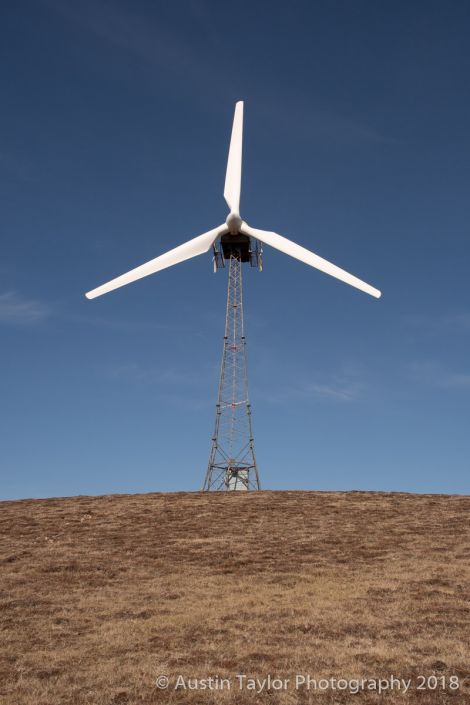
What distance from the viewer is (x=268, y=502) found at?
110ft

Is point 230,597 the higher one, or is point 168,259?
point 168,259

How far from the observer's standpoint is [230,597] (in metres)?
18.5

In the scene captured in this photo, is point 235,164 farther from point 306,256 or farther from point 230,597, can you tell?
point 230,597

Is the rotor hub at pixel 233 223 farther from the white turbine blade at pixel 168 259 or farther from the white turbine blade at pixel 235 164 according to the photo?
the white turbine blade at pixel 235 164

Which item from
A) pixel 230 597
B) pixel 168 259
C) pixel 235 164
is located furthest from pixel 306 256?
pixel 230 597

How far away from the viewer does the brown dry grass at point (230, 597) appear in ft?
41.0

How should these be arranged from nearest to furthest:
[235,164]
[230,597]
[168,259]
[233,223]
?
[230,597] → [168,259] → [233,223] → [235,164]

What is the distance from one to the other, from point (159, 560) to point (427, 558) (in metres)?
10.3

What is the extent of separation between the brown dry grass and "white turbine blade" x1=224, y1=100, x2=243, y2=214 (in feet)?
69.2

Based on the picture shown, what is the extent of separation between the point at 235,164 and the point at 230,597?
32.3 meters

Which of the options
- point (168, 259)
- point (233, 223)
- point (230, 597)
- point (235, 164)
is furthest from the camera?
point (235, 164)

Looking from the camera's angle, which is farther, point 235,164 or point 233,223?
point 235,164

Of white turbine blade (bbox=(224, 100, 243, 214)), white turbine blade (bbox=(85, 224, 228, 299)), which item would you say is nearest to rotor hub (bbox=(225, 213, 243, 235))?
white turbine blade (bbox=(85, 224, 228, 299))

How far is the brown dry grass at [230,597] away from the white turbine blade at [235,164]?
69.2 feet
